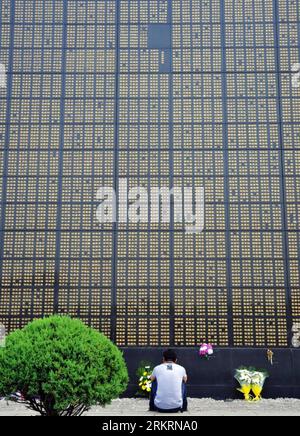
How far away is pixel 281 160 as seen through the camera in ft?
53.9

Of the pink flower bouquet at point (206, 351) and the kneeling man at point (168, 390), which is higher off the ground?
the kneeling man at point (168, 390)

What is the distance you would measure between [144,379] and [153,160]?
646cm

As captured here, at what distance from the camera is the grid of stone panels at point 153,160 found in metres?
15.5

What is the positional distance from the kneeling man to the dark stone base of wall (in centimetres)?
580

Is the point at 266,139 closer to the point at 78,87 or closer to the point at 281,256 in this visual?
the point at 281,256

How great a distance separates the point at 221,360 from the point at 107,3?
11.9 m

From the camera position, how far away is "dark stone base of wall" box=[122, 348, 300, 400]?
579 inches

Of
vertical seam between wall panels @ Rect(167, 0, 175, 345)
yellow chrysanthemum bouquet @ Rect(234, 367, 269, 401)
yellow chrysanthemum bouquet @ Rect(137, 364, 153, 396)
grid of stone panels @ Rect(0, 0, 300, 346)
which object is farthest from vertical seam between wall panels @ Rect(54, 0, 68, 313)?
yellow chrysanthemum bouquet @ Rect(234, 367, 269, 401)

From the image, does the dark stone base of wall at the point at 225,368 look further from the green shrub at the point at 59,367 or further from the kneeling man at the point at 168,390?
the green shrub at the point at 59,367

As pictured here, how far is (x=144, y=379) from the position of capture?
14.5 metres

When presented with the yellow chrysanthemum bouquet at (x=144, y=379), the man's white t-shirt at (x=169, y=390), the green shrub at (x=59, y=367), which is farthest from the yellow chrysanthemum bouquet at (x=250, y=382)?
the green shrub at (x=59, y=367)

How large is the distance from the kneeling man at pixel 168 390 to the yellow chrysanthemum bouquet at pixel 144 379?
544 centimetres

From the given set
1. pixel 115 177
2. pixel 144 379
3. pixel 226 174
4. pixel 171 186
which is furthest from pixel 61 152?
pixel 144 379

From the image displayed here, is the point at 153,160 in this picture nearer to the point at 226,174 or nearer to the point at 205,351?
the point at 226,174
